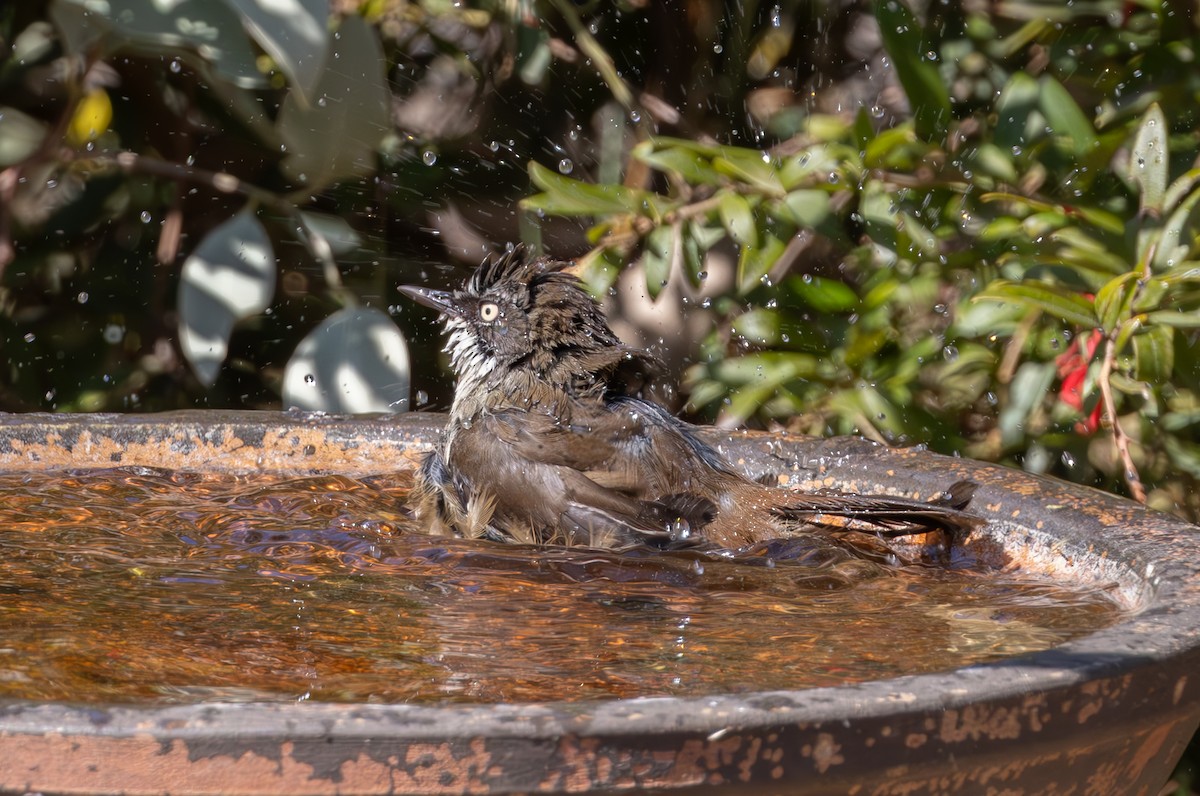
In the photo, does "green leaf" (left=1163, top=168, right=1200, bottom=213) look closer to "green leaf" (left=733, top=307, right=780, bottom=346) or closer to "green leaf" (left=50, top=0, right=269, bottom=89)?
"green leaf" (left=733, top=307, right=780, bottom=346)

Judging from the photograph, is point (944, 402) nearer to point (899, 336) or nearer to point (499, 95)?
point (899, 336)

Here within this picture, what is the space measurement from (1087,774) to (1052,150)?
2548mm

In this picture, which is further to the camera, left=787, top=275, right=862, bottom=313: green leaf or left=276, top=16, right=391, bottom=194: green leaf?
left=276, top=16, right=391, bottom=194: green leaf

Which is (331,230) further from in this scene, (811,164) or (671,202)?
(811,164)

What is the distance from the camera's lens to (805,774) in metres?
1.40

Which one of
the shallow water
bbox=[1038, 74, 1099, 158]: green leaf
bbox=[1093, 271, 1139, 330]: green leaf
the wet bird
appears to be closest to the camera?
the shallow water

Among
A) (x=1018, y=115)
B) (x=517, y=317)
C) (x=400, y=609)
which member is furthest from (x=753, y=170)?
(x=400, y=609)

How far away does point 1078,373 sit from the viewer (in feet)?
11.3

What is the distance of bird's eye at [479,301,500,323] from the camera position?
3.57 m

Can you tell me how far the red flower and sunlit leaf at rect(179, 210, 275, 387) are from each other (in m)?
2.53

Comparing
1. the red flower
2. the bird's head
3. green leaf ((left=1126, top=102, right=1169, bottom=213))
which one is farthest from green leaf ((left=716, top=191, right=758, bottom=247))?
green leaf ((left=1126, top=102, right=1169, bottom=213))

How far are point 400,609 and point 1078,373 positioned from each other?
6.35 feet

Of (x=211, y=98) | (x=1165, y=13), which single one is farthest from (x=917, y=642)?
(x=211, y=98)

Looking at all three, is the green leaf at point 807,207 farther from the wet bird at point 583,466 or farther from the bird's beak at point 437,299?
the bird's beak at point 437,299
